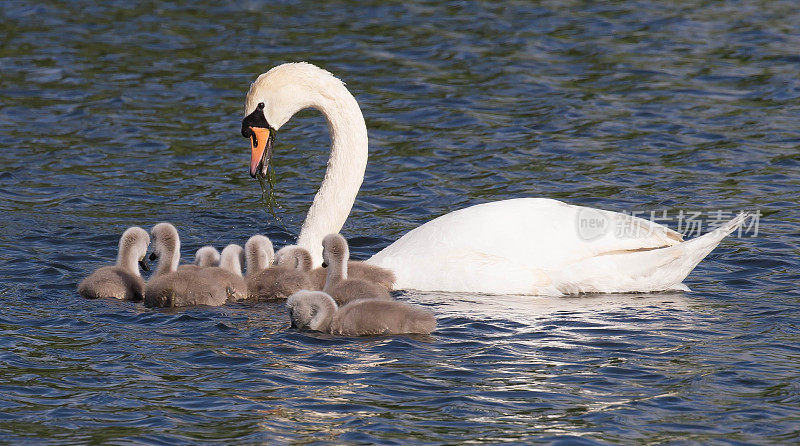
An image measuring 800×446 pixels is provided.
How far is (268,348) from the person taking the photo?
8656 mm

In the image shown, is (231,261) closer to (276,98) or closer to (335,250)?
(335,250)

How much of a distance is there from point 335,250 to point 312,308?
92cm

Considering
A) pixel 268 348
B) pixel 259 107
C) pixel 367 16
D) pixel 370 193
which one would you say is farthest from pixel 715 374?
pixel 367 16

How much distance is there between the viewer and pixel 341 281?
9.75m

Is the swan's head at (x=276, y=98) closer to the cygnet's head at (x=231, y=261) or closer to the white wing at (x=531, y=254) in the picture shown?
the cygnet's head at (x=231, y=261)

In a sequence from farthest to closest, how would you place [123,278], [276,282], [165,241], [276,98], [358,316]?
1. [276,98]
2. [165,241]
3. [276,282]
4. [123,278]
5. [358,316]

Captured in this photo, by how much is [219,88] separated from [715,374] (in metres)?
10.3

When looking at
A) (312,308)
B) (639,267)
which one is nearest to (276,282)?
(312,308)

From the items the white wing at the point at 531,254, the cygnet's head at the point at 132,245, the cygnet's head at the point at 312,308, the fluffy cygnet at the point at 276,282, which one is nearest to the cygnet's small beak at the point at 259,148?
the fluffy cygnet at the point at 276,282

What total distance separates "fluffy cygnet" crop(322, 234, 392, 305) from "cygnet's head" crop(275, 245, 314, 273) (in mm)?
486

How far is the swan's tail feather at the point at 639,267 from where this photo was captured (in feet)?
32.4

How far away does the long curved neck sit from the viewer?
36.1 feet

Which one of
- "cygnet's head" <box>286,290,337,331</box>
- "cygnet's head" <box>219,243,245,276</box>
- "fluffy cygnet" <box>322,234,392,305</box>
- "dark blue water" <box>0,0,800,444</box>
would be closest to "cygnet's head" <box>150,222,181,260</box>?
"cygnet's head" <box>219,243,245,276</box>

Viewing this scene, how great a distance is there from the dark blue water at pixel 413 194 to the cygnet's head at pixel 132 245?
533 millimetres
